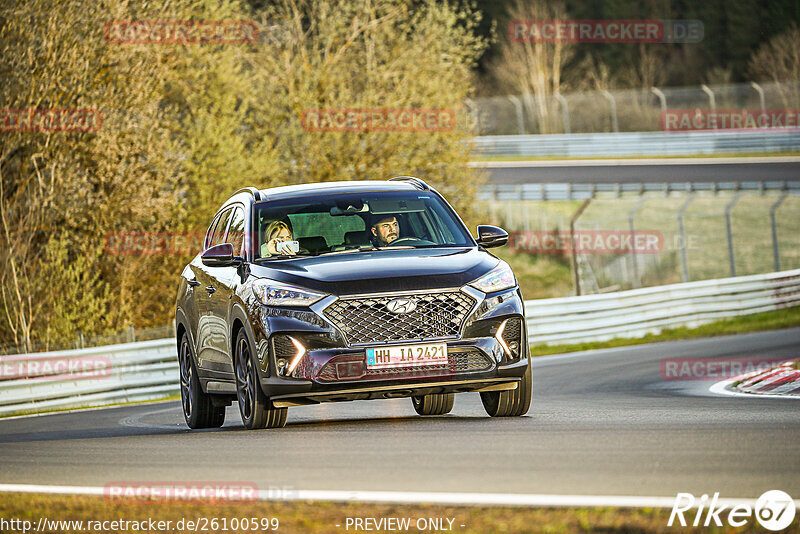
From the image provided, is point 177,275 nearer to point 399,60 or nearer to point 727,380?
point 399,60

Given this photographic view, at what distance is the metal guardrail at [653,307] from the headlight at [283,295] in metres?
14.3

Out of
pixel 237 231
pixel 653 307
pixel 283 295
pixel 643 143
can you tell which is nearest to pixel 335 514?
pixel 283 295

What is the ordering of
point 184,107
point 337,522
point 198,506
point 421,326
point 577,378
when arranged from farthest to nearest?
point 184,107
point 577,378
point 421,326
point 198,506
point 337,522

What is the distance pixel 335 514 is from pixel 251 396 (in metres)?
4.10

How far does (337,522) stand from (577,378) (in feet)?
37.7

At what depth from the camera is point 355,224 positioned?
1084 centimetres

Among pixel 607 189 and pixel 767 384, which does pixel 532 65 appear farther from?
pixel 767 384

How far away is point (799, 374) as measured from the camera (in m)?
14.8

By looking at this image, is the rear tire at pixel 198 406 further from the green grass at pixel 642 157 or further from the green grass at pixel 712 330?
the green grass at pixel 642 157

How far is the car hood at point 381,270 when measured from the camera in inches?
377

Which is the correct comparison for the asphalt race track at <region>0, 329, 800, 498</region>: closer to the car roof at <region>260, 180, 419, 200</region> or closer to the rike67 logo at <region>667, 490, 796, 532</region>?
the rike67 logo at <region>667, 490, 796, 532</region>

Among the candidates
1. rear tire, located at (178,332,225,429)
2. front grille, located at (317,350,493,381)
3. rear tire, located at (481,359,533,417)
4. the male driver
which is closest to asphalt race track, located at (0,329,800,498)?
rear tire, located at (481,359,533,417)

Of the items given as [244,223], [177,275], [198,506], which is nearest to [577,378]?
[244,223]

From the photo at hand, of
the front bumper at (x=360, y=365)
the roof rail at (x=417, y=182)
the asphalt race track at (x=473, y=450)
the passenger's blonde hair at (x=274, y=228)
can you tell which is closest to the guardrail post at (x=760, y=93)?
the asphalt race track at (x=473, y=450)
